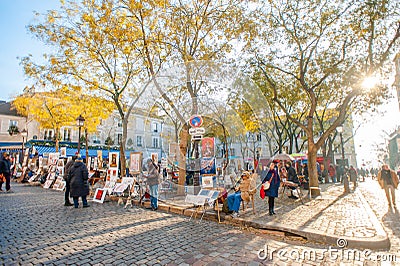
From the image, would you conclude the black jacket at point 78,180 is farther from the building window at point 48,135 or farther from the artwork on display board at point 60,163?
the building window at point 48,135

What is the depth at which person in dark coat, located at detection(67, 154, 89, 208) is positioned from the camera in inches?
334

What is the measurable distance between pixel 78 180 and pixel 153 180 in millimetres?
2761

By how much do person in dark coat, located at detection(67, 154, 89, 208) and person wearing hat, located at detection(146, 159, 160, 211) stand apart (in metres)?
2.37

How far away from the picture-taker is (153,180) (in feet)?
27.2

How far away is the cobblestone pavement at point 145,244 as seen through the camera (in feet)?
13.2

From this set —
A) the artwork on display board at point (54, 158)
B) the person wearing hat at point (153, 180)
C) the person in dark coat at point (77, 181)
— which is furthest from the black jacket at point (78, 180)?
the artwork on display board at point (54, 158)

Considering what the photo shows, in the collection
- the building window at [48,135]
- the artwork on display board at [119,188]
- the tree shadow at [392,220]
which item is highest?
the building window at [48,135]

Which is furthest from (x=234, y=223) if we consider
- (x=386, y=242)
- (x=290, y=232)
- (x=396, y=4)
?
(x=396, y=4)

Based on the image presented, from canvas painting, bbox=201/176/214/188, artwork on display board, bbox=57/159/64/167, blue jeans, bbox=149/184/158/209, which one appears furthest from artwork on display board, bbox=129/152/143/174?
artwork on display board, bbox=57/159/64/167

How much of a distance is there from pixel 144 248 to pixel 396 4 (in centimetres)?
1319

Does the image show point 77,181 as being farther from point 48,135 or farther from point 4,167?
point 48,135

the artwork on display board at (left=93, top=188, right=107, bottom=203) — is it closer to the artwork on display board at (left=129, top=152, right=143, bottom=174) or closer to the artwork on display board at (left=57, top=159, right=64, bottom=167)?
the artwork on display board at (left=129, top=152, right=143, bottom=174)

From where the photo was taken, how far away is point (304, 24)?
1130 cm

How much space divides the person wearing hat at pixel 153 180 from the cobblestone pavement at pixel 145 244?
1374 millimetres
